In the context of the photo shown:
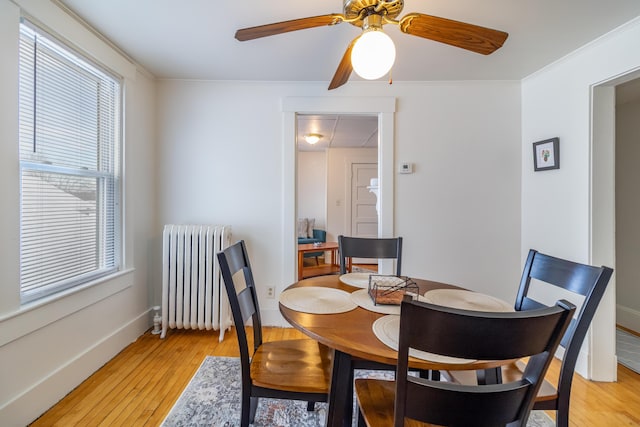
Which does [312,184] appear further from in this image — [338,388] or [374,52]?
[338,388]

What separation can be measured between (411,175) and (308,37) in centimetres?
141

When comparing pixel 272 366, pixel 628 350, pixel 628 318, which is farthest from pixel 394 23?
pixel 628 318

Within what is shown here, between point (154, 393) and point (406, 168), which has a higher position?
point (406, 168)

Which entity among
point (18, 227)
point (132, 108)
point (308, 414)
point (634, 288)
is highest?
point (132, 108)

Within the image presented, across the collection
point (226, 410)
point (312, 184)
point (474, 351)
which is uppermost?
point (312, 184)

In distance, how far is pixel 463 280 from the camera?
262 centimetres

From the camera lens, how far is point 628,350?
231 centimetres

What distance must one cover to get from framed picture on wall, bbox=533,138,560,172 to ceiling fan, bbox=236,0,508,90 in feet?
4.41

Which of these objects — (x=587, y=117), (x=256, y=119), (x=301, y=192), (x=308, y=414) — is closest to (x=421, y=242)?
(x=587, y=117)

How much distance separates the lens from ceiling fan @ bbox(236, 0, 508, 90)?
3.87ft

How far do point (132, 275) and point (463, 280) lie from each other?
9.35 ft

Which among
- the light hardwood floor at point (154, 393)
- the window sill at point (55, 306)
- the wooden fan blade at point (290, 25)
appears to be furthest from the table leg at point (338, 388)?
the window sill at point (55, 306)

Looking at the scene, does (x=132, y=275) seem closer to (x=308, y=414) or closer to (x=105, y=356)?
(x=105, y=356)

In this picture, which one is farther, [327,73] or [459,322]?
[327,73]
